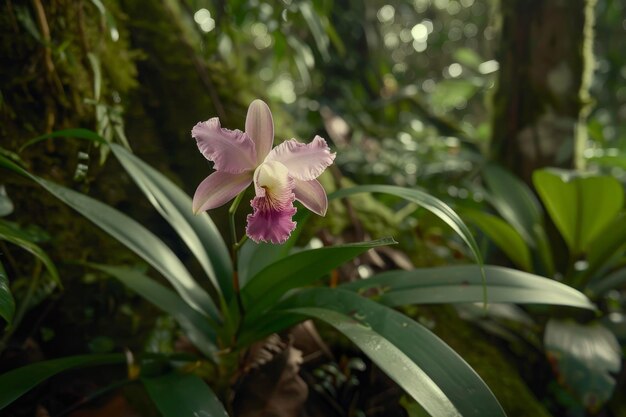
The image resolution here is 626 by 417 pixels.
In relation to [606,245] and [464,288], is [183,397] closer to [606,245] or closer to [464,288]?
[464,288]

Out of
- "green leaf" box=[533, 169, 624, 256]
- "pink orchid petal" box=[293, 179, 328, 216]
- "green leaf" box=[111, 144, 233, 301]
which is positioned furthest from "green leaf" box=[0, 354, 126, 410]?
"green leaf" box=[533, 169, 624, 256]

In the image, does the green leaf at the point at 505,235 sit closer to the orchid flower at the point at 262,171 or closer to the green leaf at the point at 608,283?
the green leaf at the point at 608,283

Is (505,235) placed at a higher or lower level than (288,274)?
lower

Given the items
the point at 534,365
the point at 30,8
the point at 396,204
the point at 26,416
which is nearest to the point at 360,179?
→ the point at 396,204

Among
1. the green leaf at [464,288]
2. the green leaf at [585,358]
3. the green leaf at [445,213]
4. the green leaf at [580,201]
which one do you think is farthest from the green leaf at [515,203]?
the green leaf at [445,213]

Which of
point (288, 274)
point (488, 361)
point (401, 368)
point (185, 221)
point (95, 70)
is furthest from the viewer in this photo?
point (488, 361)

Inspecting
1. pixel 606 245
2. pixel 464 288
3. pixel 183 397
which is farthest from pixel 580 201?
pixel 183 397
